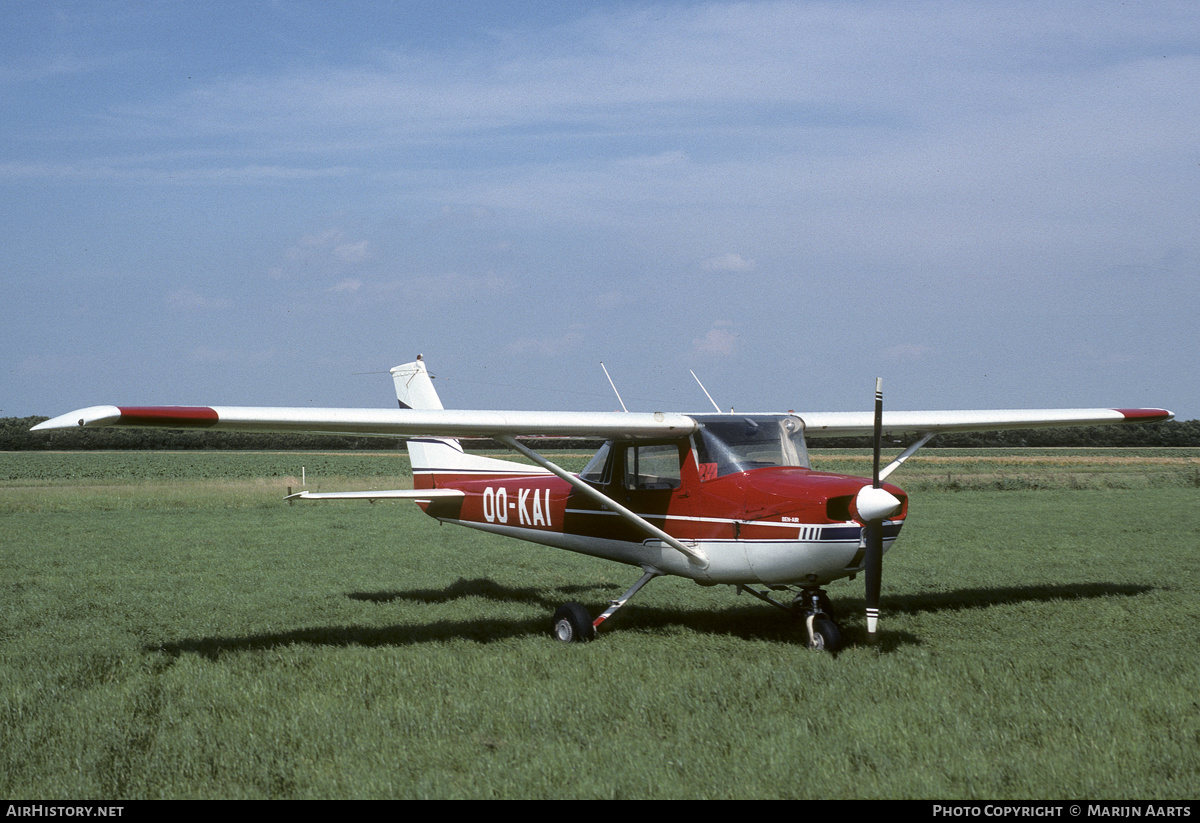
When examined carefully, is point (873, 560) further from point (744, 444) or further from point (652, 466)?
point (652, 466)

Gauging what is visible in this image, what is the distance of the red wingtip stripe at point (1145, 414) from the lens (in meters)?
13.2

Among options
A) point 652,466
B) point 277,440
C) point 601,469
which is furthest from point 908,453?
point 277,440

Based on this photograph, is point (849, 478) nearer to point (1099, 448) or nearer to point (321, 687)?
point (321, 687)

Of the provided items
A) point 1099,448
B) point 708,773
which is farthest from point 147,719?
point 1099,448

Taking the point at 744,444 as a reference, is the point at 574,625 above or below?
below

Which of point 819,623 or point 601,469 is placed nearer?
point 819,623

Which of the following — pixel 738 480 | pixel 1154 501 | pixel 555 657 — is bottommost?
pixel 1154 501

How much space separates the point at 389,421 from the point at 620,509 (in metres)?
2.51

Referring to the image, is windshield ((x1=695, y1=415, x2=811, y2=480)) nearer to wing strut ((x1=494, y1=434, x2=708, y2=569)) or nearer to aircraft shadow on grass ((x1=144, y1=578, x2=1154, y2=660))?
wing strut ((x1=494, y1=434, x2=708, y2=569))

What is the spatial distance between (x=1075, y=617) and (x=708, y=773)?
6.61 metres

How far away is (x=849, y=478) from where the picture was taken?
8.83 meters

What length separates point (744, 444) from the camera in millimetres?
9547

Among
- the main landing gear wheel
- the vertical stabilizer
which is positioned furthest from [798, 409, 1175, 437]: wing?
the vertical stabilizer

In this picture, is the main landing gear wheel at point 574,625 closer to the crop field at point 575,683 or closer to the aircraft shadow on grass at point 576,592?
the crop field at point 575,683
